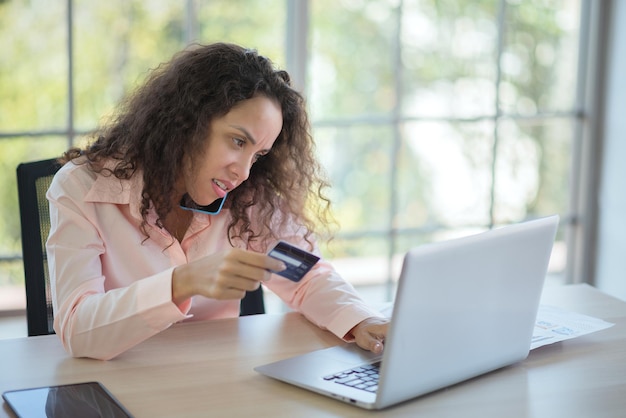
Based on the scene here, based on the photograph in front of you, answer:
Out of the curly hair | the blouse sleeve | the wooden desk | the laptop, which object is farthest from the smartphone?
the curly hair

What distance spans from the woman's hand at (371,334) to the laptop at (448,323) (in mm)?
34

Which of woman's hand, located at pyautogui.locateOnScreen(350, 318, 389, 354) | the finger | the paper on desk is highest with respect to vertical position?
the finger

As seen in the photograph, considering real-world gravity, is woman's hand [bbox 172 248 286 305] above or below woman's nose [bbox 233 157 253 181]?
below

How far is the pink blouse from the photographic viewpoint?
1540 mm

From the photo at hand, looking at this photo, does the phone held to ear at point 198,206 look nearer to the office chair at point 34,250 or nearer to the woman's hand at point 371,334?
the office chair at point 34,250

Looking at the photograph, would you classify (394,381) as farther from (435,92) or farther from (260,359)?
(435,92)

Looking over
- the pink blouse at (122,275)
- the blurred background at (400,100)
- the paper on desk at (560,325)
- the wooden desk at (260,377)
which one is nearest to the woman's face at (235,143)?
the pink blouse at (122,275)

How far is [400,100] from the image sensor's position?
323cm

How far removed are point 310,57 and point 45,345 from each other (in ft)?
5.63

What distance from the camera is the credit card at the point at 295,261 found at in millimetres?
1416

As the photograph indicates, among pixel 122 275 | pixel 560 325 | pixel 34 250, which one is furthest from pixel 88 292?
pixel 560 325

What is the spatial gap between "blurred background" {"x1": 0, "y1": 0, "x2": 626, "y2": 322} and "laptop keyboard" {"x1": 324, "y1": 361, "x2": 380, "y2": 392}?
1.57 metres

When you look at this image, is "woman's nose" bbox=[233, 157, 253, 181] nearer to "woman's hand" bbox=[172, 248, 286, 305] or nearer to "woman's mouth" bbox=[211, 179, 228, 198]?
"woman's mouth" bbox=[211, 179, 228, 198]

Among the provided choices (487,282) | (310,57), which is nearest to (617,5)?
(310,57)
